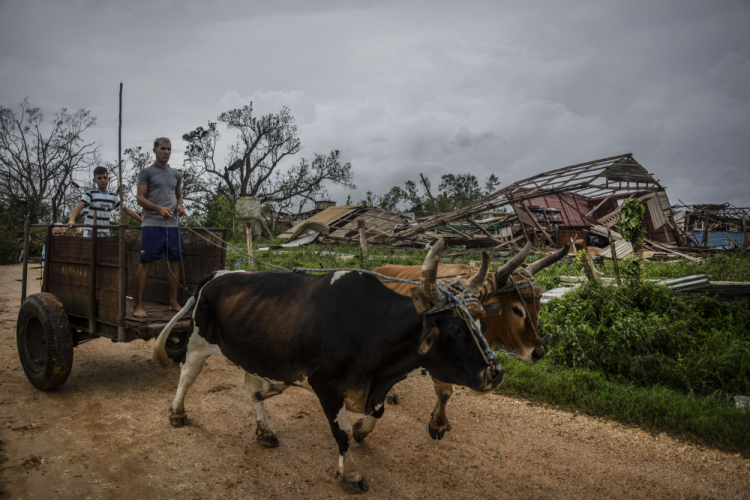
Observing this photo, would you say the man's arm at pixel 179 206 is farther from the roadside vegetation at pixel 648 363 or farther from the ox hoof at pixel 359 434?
the roadside vegetation at pixel 648 363

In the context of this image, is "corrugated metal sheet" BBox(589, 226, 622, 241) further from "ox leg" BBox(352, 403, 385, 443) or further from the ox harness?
"ox leg" BBox(352, 403, 385, 443)

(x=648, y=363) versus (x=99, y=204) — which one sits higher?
(x=99, y=204)

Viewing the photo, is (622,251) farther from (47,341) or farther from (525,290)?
(47,341)

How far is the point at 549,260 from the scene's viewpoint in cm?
412

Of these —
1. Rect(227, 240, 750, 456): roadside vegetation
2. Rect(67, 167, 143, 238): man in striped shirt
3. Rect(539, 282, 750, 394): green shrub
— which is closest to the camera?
Rect(227, 240, 750, 456): roadside vegetation

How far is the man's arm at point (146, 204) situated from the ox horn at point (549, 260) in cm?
372

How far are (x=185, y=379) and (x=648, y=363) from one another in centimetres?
507

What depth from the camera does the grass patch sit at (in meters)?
A: 4.00

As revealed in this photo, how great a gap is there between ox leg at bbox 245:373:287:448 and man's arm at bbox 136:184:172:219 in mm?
1927

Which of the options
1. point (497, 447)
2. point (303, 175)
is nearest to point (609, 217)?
point (497, 447)

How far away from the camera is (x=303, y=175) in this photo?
33.7 meters

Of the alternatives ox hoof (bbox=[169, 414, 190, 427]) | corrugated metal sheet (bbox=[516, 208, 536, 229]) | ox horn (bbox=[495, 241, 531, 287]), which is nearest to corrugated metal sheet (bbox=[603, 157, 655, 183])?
corrugated metal sheet (bbox=[516, 208, 536, 229])

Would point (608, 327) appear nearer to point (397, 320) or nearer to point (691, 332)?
point (691, 332)

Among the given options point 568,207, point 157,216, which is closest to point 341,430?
point 157,216
